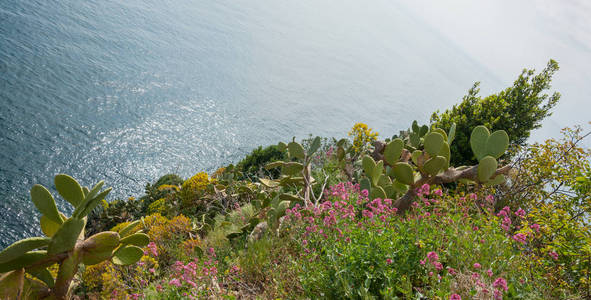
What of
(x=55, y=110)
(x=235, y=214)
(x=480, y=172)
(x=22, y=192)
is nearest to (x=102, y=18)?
(x=55, y=110)

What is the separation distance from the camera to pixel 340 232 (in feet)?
8.21

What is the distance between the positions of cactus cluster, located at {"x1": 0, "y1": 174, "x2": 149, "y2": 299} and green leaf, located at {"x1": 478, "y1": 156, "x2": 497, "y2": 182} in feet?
12.8

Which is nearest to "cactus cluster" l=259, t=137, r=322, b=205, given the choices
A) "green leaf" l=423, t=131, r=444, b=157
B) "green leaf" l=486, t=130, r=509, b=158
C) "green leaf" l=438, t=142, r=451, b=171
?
"green leaf" l=423, t=131, r=444, b=157

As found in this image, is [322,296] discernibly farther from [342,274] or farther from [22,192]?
[22,192]

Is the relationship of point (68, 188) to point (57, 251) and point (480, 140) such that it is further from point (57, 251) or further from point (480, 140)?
point (480, 140)

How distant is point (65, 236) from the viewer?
258cm

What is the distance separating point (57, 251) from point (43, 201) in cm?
43

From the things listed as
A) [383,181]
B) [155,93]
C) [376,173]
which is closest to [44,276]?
[376,173]

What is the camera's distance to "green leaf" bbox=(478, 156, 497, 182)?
13.4ft

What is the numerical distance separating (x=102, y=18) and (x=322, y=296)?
33.3 meters

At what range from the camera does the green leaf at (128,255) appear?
3.04 metres

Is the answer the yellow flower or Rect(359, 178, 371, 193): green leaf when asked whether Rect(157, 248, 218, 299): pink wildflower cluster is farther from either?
the yellow flower

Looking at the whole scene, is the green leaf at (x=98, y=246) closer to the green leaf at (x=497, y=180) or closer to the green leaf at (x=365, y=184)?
the green leaf at (x=365, y=184)

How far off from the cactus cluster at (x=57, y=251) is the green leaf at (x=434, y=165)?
330 cm
